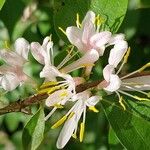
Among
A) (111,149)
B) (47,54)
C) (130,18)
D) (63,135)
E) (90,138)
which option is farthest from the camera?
(90,138)

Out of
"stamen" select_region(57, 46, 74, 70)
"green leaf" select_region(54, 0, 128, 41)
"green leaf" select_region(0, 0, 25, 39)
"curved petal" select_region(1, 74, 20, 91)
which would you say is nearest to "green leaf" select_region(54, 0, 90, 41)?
"green leaf" select_region(54, 0, 128, 41)

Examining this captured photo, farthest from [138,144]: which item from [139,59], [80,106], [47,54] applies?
[139,59]

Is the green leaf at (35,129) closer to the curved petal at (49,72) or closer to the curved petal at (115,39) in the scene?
the curved petal at (49,72)

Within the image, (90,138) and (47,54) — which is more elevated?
(47,54)

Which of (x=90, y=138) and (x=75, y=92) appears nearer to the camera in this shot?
(x=75, y=92)

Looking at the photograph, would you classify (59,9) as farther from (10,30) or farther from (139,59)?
(139,59)

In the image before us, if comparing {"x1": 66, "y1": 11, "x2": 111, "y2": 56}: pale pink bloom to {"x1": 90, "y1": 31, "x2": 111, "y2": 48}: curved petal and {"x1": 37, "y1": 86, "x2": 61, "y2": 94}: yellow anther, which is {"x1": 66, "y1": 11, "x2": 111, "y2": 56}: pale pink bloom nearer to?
{"x1": 90, "y1": 31, "x2": 111, "y2": 48}: curved petal

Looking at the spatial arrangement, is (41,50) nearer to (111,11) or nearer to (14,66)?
(14,66)
